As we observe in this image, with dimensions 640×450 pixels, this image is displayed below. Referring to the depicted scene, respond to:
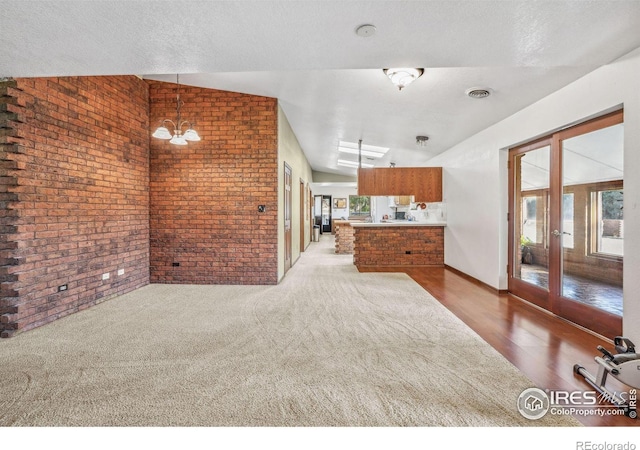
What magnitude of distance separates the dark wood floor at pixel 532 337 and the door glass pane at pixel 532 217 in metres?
0.42

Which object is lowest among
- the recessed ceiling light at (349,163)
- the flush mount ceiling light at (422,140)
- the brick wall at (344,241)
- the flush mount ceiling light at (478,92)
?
the brick wall at (344,241)

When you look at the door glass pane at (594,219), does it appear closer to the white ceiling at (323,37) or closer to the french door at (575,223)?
the french door at (575,223)

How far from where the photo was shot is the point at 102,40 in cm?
216

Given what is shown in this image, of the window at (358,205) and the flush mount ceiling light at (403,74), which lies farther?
the window at (358,205)

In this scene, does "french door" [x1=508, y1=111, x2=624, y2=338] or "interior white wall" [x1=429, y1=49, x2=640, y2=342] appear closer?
"interior white wall" [x1=429, y1=49, x2=640, y2=342]

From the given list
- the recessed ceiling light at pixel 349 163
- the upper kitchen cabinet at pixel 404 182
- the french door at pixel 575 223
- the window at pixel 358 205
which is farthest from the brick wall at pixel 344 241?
the window at pixel 358 205

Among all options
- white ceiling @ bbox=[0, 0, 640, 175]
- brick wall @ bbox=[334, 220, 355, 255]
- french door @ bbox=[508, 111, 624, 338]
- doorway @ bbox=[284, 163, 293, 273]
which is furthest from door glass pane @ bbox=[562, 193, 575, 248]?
brick wall @ bbox=[334, 220, 355, 255]

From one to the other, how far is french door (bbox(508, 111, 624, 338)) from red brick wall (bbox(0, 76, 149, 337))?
209 inches

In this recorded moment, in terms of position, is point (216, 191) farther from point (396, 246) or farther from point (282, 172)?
point (396, 246)

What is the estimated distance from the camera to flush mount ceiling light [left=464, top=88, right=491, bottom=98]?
11.4ft

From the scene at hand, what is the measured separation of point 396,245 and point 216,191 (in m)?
3.86

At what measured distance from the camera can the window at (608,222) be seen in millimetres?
2746

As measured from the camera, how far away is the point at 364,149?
25.1ft

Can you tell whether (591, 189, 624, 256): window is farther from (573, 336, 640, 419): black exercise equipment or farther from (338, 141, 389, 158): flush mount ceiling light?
(338, 141, 389, 158): flush mount ceiling light
